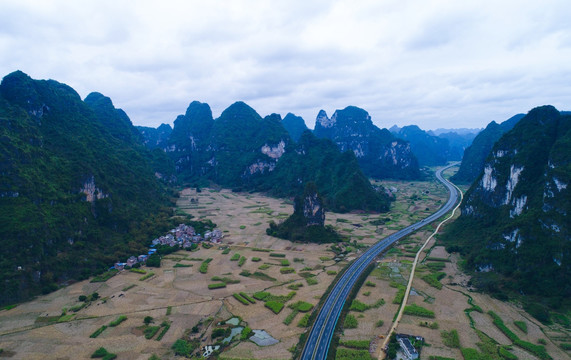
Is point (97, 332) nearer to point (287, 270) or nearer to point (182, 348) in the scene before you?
point (182, 348)

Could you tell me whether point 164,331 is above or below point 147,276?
below

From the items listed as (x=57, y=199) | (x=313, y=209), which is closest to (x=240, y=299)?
(x=313, y=209)

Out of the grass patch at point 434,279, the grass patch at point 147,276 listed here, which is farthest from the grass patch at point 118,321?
the grass patch at point 434,279

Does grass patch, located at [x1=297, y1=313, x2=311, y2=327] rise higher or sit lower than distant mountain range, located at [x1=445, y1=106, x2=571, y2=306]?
lower

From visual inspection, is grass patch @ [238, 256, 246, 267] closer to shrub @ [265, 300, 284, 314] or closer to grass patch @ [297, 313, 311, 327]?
shrub @ [265, 300, 284, 314]

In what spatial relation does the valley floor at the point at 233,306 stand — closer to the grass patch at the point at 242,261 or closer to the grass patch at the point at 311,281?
the grass patch at the point at 311,281

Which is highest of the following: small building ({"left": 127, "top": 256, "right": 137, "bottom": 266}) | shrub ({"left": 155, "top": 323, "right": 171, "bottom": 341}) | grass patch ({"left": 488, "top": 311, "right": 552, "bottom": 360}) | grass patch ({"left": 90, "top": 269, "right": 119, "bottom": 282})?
small building ({"left": 127, "top": 256, "right": 137, "bottom": 266})

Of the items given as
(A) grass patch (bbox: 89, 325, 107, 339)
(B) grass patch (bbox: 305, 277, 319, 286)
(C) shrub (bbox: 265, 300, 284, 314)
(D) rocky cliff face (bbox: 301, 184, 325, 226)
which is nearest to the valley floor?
(B) grass patch (bbox: 305, 277, 319, 286)
